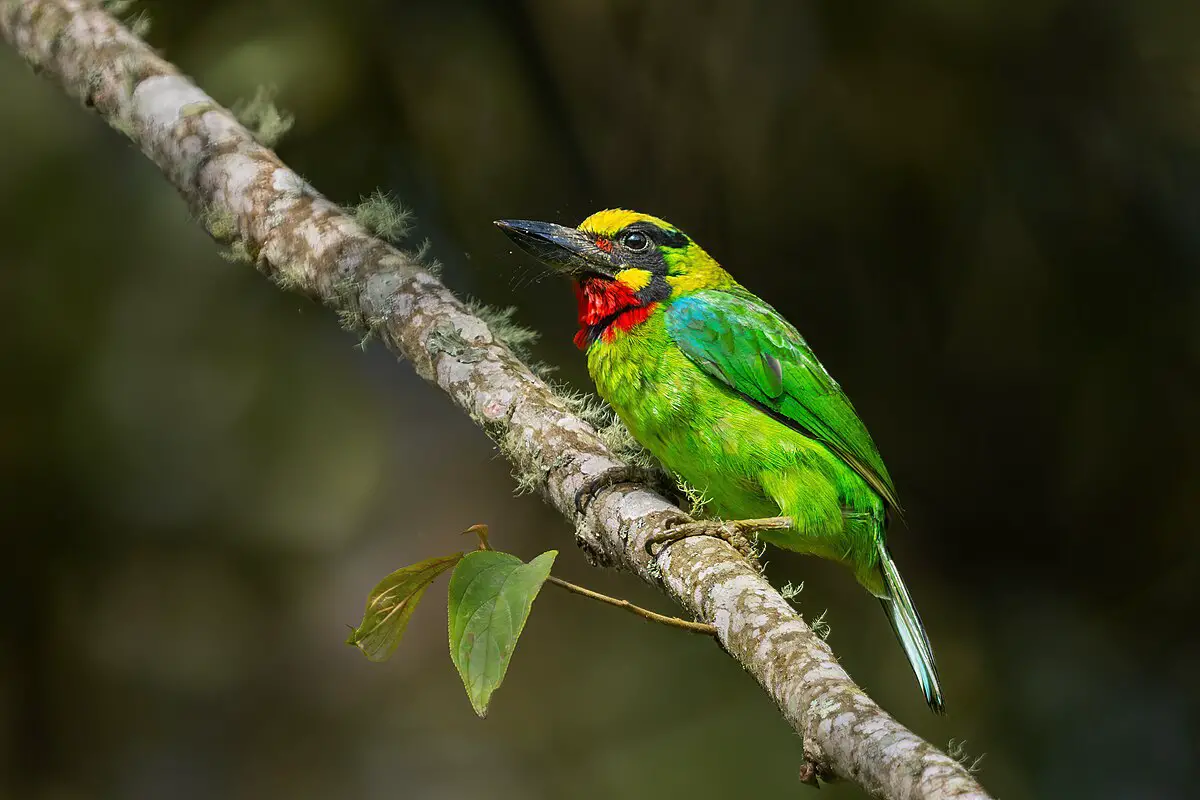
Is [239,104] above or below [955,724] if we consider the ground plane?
above

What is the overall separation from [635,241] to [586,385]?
179 cm

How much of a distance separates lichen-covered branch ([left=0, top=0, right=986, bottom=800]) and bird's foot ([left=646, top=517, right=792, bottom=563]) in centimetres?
3

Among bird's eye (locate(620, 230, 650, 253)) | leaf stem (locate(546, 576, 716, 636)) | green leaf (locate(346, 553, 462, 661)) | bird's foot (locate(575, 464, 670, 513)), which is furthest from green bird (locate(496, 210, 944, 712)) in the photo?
green leaf (locate(346, 553, 462, 661))

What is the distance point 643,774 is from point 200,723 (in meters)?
2.19

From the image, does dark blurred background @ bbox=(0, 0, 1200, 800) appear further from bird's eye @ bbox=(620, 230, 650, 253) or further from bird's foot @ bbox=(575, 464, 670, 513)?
bird's foot @ bbox=(575, 464, 670, 513)

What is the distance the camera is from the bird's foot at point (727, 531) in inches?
83.4

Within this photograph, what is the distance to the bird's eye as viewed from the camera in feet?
10.2

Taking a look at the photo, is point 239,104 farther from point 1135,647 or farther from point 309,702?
point 1135,647

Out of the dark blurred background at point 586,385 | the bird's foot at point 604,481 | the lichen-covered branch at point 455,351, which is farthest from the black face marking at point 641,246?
the dark blurred background at point 586,385

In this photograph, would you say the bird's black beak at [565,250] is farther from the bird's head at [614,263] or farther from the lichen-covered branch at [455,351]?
the lichen-covered branch at [455,351]

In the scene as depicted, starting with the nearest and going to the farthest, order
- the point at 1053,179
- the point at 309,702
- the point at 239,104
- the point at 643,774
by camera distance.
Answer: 1. the point at 239,104
2. the point at 1053,179
3. the point at 643,774
4. the point at 309,702

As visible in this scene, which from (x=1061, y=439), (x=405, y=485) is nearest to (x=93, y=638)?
(x=405, y=485)

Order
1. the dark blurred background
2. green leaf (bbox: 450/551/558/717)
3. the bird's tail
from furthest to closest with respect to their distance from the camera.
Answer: the dark blurred background → the bird's tail → green leaf (bbox: 450/551/558/717)

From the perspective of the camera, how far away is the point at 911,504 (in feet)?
16.1
